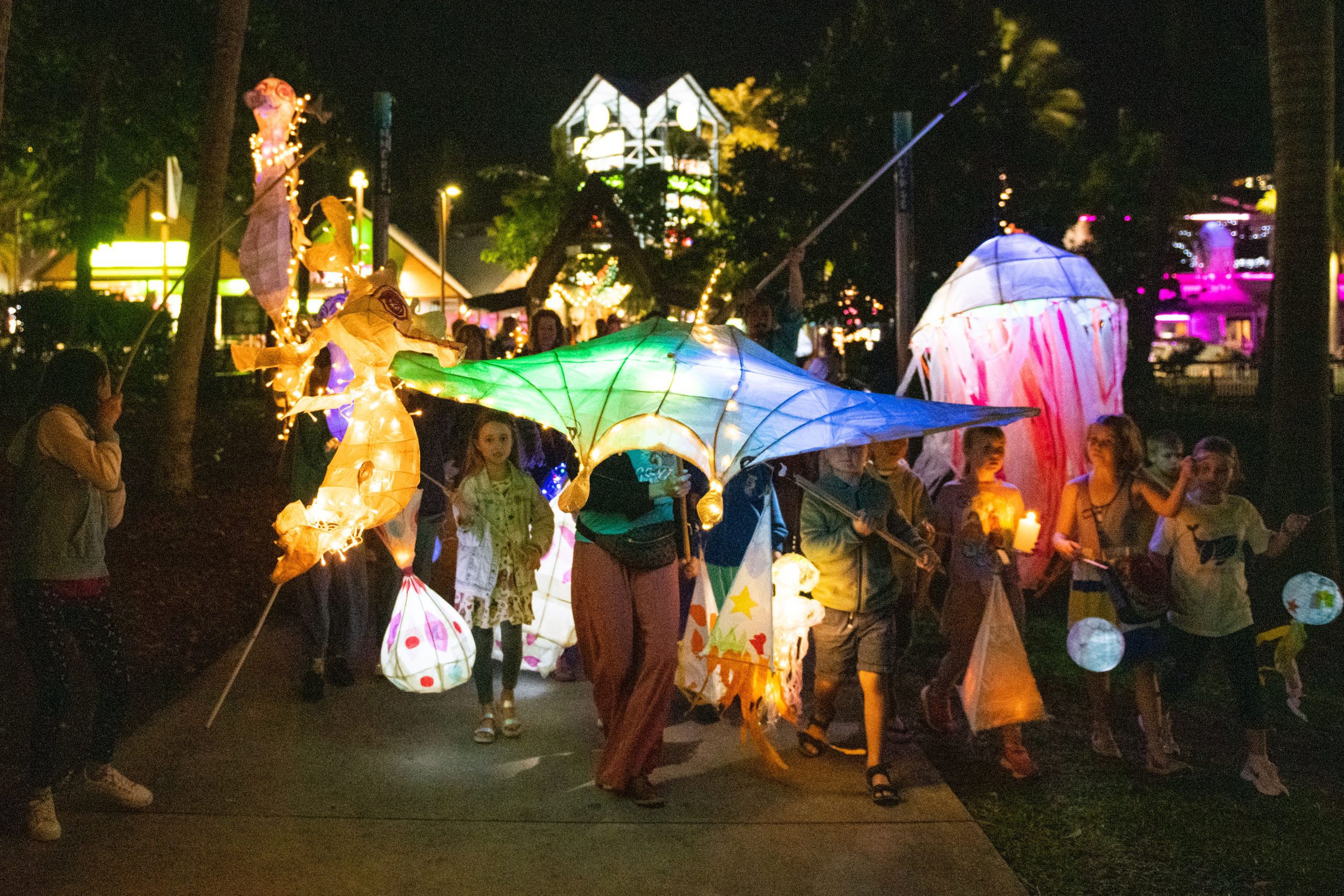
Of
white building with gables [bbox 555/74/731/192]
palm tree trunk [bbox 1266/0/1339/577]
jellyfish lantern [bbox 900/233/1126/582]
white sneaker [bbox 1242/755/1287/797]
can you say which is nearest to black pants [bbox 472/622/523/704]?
jellyfish lantern [bbox 900/233/1126/582]

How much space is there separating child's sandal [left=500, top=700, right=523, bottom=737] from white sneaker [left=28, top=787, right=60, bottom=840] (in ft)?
6.96

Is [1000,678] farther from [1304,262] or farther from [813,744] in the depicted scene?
[1304,262]

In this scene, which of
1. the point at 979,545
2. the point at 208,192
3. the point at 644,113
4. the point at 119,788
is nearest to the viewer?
the point at 119,788

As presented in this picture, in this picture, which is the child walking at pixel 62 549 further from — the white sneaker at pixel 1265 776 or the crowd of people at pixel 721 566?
the white sneaker at pixel 1265 776

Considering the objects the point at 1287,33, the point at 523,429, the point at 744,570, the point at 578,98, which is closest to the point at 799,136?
the point at 1287,33

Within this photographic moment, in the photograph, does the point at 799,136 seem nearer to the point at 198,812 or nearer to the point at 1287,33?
the point at 1287,33

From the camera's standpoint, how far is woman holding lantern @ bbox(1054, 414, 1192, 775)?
5504 millimetres

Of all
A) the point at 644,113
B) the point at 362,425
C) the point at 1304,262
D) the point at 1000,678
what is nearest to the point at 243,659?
the point at 362,425

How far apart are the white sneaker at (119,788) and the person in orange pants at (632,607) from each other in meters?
1.94

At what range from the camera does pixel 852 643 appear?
5.47m

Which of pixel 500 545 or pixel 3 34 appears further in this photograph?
pixel 500 545

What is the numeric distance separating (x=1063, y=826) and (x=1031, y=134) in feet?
51.0

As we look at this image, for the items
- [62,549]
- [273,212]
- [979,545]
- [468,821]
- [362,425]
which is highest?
[273,212]

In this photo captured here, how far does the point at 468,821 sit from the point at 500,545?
152 cm
